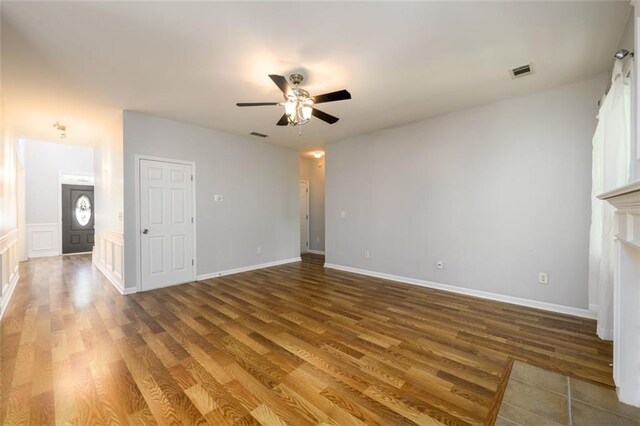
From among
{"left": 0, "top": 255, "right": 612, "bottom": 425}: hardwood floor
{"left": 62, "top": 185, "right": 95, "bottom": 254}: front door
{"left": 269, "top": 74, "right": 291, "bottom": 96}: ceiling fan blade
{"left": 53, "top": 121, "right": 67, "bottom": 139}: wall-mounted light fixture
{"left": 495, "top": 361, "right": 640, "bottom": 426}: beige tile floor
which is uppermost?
{"left": 53, "top": 121, "right": 67, "bottom": 139}: wall-mounted light fixture

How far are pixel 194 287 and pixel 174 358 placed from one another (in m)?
2.20

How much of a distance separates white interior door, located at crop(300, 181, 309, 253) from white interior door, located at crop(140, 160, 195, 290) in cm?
346

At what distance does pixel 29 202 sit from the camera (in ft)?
22.5

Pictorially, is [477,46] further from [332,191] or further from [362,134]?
[332,191]

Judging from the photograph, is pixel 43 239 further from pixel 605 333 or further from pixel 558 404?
pixel 605 333

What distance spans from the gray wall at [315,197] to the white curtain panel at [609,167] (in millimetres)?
5646

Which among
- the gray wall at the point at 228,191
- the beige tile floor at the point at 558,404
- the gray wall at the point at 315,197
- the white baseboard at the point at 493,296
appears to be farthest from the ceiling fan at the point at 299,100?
the gray wall at the point at 315,197

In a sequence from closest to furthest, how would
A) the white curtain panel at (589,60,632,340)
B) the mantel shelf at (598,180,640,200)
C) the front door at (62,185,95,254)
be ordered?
the mantel shelf at (598,180,640,200), the white curtain panel at (589,60,632,340), the front door at (62,185,95,254)

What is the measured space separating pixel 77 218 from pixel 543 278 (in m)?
10.9

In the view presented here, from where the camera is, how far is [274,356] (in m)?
2.26

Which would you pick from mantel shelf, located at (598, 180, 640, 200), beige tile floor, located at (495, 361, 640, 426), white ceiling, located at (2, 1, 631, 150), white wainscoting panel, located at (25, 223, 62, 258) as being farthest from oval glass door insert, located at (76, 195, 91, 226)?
mantel shelf, located at (598, 180, 640, 200)

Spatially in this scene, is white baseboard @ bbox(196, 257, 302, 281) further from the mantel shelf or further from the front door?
the front door

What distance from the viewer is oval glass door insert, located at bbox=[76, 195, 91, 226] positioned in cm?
768

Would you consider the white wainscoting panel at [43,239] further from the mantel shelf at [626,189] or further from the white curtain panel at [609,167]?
the white curtain panel at [609,167]
